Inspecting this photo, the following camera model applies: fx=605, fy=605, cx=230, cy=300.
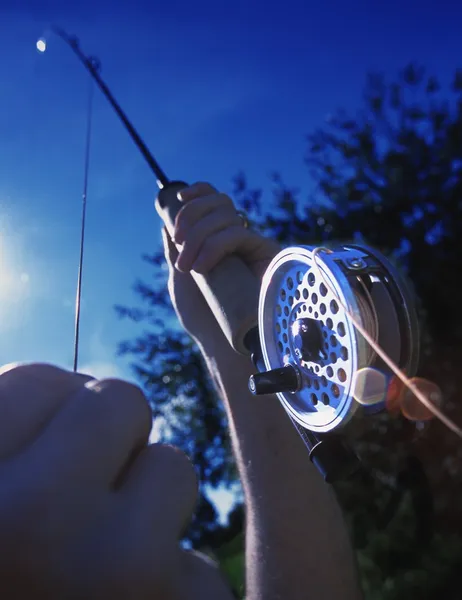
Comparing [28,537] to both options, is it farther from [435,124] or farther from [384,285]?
[435,124]

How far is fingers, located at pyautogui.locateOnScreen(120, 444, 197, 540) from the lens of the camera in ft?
2.15

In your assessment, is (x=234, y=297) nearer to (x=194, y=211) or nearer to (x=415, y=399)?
(x=194, y=211)

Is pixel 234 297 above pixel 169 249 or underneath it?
underneath

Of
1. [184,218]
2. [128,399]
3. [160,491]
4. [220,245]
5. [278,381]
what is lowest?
[160,491]

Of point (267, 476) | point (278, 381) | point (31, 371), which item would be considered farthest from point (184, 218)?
point (31, 371)

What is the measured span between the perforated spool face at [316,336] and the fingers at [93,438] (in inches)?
18.2

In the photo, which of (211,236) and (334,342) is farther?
(211,236)

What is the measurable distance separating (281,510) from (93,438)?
3.83 ft

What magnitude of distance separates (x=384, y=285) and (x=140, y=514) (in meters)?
0.73

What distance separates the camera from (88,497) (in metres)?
0.64

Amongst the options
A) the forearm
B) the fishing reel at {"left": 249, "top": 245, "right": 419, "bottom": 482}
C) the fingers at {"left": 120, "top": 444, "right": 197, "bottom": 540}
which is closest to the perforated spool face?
the fishing reel at {"left": 249, "top": 245, "right": 419, "bottom": 482}

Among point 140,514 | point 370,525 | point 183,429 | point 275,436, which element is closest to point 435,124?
point 370,525

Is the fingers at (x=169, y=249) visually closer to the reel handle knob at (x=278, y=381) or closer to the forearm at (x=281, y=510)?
the forearm at (x=281, y=510)

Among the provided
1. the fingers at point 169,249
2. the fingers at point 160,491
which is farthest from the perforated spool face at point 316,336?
the fingers at point 169,249
